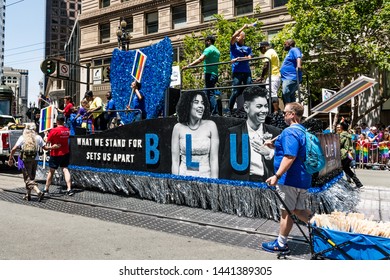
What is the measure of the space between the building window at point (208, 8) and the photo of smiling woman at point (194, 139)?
79.4 feet

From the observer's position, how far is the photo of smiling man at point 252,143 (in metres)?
6.30

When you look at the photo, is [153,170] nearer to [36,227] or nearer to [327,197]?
[36,227]

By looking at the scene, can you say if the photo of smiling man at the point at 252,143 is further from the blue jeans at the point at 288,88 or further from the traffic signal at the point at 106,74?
the traffic signal at the point at 106,74

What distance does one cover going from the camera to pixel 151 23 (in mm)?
33250

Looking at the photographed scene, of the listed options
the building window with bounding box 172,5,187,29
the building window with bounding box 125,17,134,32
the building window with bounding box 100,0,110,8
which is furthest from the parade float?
the building window with bounding box 100,0,110,8

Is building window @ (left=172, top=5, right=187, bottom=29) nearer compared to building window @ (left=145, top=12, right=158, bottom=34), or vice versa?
building window @ (left=172, top=5, right=187, bottom=29)

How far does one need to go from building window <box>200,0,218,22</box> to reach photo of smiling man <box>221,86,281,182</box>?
24.9 metres

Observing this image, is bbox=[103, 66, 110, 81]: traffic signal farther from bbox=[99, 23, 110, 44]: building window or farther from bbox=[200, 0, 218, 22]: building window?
bbox=[99, 23, 110, 44]: building window

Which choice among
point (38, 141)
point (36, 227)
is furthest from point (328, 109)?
point (38, 141)

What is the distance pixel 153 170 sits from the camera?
788cm

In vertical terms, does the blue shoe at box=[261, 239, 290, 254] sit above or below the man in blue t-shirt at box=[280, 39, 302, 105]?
below

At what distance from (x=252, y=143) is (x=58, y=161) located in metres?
4.97

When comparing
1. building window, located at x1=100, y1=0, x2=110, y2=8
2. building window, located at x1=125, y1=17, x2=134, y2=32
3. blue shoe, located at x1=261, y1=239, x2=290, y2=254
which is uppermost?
building window, located at x1=100, y1=0, x2=110, y2=8

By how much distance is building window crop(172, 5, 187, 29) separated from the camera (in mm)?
31266
